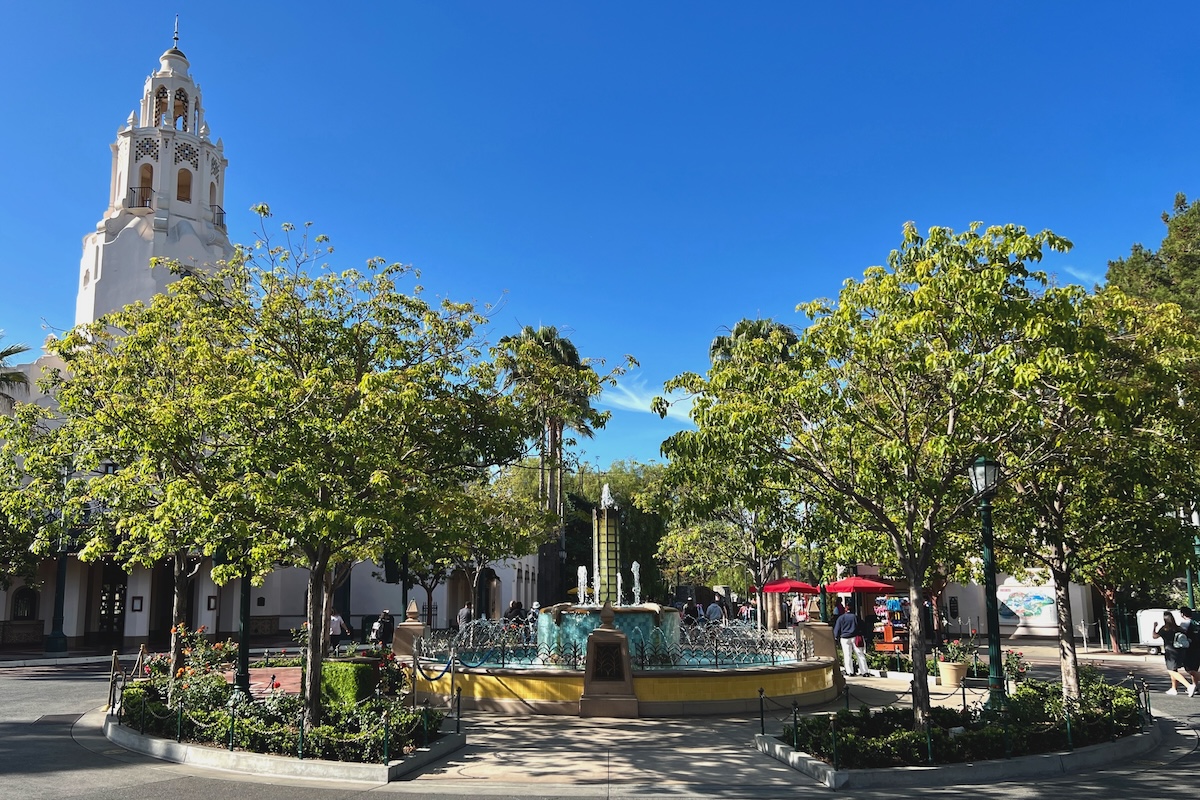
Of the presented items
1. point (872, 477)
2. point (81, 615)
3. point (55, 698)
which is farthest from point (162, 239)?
point (872, 477)

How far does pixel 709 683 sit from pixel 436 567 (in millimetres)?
20392

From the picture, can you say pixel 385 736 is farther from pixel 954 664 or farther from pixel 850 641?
pixel 850 641

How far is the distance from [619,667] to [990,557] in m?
6.46

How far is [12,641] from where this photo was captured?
34.8m

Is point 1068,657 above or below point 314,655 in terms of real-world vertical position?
below

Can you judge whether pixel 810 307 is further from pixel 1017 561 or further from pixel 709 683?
pixel 1017 561

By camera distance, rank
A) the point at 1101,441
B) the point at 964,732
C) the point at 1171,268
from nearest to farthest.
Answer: the point at 964,732 → the point at 1101,441 → the point at 1171,268

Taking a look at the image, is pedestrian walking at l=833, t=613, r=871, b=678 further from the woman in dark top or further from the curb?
the curb

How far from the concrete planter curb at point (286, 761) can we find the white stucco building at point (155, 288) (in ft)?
82.8

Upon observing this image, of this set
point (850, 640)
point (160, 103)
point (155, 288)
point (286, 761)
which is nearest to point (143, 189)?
point (160, 103)

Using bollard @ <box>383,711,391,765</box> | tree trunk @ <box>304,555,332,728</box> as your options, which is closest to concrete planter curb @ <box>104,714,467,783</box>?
bollard @ <box>383,711,391,765</box>

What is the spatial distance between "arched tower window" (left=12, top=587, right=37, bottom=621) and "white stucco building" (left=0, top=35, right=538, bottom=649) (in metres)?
0.04

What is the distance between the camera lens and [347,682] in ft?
51.4

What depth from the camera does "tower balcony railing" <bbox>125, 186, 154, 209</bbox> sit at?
43.8 meters
